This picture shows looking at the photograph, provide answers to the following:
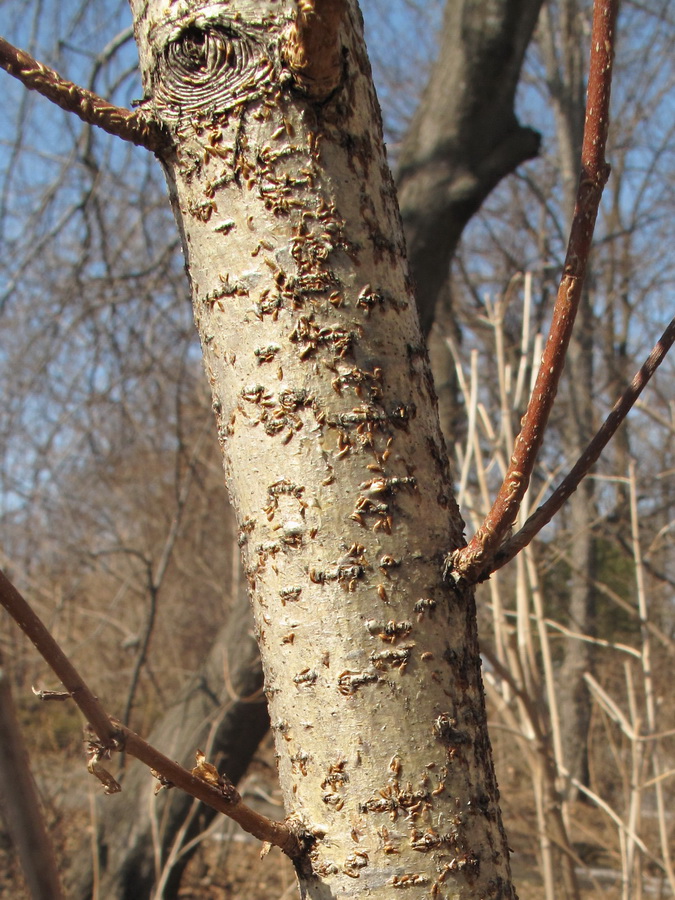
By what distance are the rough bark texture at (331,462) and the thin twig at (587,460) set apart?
60 millimetres

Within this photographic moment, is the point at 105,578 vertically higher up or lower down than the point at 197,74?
lower down

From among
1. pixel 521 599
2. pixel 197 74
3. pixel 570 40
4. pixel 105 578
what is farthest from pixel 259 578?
pixel 570 40

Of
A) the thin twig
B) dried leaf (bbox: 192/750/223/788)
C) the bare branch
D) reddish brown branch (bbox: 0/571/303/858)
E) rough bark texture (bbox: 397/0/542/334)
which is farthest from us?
rough bark texture (bbox: 397/0/542/334)

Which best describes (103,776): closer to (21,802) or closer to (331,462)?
(21,802)

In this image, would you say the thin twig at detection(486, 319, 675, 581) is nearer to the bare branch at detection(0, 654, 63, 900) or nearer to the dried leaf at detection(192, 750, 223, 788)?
the dried leaf at detection(192, 750, 223, 788)

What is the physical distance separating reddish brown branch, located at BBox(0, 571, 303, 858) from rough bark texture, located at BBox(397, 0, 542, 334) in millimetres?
2664

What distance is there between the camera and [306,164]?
0.78m

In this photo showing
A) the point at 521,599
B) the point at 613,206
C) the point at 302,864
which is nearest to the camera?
the point at 302,864

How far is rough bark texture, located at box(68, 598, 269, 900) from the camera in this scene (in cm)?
339

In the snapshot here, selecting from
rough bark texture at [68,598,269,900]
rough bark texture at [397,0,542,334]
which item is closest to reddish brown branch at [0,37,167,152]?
rough bark texture at [397,0,542,334]

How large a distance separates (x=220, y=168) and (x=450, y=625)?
47cm

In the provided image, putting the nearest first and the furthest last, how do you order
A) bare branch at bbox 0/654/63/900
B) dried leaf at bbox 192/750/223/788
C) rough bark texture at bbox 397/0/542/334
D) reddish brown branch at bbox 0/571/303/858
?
bare branch at bbox 0/654/63/900 → reddish brown branch at bbox 0/571/303/858 → dried leaf at bbox 192/750/223/788 → rough bark texture at bbox 397/0/542/334

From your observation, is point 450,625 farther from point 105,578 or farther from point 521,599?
point 105,578

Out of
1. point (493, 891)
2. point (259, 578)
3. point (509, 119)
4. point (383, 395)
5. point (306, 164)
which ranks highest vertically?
point (509, 119)
